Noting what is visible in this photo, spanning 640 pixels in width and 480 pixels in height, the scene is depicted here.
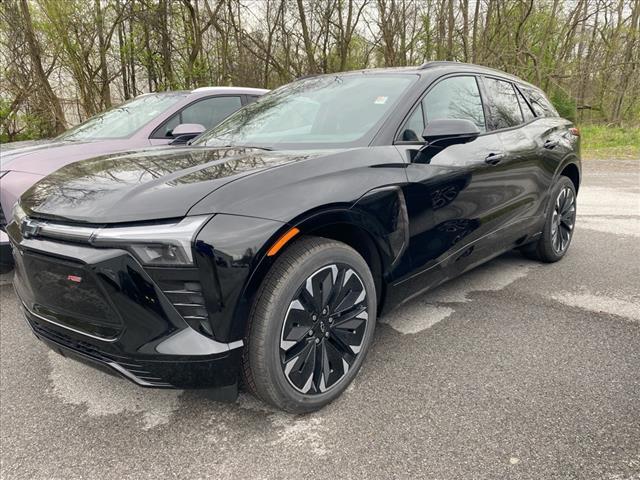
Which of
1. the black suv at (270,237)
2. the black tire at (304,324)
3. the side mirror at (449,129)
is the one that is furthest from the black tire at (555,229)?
the black tire at (304,324)

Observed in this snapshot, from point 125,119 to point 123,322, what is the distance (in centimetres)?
401

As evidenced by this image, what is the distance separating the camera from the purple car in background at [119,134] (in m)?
3.62

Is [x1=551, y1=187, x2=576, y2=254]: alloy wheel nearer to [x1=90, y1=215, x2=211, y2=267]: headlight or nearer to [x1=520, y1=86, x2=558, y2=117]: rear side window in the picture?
[x1=520, y1=86, x2=558, y2=117]: rear side window

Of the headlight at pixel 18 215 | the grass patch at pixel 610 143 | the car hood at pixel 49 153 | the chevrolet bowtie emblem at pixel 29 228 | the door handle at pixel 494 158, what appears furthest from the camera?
the grass patch at pixel 610 143

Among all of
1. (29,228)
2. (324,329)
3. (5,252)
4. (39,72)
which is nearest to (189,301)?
(324,329)

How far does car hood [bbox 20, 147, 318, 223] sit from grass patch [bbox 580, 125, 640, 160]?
13922 mm

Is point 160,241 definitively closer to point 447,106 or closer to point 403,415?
point 403,415

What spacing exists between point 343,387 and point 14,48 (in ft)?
44.6

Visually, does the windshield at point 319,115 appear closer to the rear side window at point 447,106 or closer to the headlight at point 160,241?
the rear side window at point 447,106

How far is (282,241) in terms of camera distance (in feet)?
6.21

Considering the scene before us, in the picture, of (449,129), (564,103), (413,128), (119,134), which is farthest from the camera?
(564,103)

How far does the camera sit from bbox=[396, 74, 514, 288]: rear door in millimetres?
2512

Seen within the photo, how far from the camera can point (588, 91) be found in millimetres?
21438

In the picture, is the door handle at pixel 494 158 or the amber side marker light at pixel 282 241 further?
the door handle at pixel 494 158
